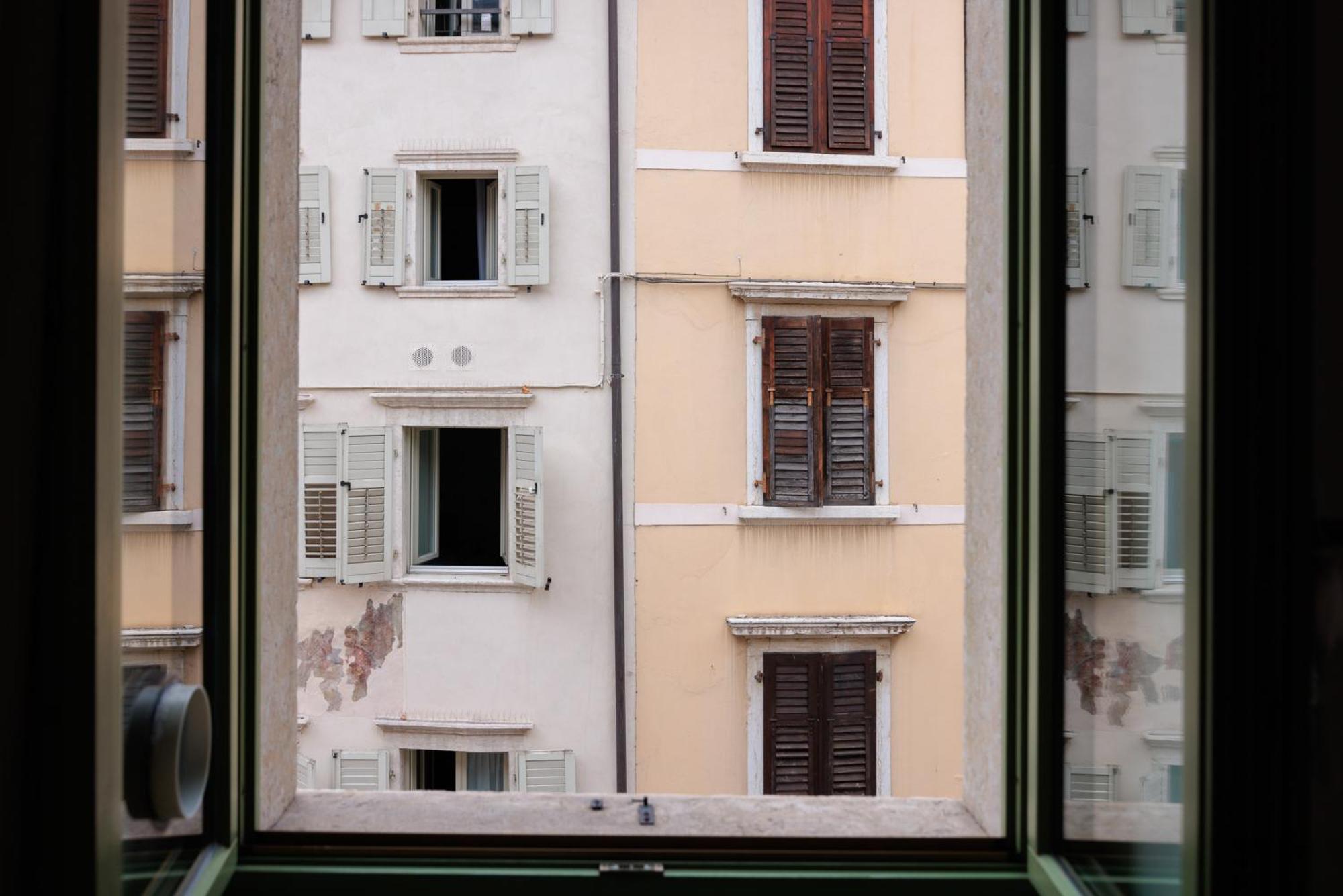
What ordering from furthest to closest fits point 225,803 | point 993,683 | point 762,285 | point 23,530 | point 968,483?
point 762,285, point 968,483, point 993,683, point 225,803, point 23,530

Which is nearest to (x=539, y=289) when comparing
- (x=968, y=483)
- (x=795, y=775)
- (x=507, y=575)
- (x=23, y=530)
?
(x=507, y=575)

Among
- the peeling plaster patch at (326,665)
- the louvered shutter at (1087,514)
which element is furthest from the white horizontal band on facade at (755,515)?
the louvered shutter at (1087,514)

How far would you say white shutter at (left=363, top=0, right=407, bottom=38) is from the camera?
7.06 m

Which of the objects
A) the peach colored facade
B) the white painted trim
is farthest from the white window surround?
the white painted trim

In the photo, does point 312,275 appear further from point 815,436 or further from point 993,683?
point 993,683

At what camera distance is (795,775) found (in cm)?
719

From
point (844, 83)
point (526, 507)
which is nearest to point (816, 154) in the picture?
point (844, 83)

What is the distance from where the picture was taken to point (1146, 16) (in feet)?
2.95

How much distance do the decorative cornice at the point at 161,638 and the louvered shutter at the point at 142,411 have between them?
9 centimetres

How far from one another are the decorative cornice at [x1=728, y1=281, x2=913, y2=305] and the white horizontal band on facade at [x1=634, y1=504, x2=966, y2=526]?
4.32 ft

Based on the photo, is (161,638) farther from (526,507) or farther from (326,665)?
(326,665)

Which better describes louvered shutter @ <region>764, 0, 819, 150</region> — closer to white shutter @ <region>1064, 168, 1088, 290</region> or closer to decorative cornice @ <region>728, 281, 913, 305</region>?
decorative cornice @ <region>728, 281, 913, 305</region>

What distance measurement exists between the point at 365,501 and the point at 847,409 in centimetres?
314

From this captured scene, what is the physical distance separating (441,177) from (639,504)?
8.16 feet
